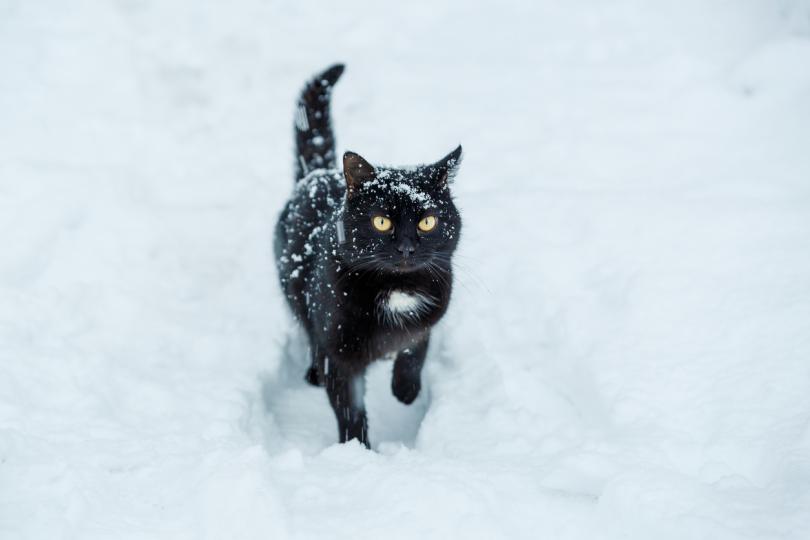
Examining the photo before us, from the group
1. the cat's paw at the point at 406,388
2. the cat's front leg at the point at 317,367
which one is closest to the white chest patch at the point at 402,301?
the cat's front leg at the point at 317,367

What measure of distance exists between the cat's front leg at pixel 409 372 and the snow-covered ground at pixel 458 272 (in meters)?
0.14

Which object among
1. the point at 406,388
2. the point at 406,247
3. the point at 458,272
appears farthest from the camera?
the point at 458,272

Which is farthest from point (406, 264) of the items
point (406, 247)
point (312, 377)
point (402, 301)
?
point (312, 377)

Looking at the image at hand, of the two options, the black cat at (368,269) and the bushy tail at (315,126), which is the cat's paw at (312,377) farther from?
the bushy tail at (315,126)

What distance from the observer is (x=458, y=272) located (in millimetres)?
3326

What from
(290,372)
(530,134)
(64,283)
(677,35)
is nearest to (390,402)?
(290,372)

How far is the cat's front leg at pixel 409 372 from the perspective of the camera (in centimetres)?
285

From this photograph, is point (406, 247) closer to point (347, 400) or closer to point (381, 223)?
point (381, 223)

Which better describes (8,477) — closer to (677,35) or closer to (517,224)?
(517,224)

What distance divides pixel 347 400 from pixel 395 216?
34.4 inches

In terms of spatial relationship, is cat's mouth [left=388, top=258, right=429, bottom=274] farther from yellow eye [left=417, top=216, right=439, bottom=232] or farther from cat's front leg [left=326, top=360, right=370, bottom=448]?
cat's front leg [left=326, top=360, right=370, bottom=448]

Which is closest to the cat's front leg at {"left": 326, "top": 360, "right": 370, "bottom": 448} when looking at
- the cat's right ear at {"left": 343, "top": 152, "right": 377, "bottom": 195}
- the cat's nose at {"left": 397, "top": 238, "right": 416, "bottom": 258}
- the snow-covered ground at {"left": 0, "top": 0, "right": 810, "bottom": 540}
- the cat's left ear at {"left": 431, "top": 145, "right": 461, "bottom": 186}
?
the snow-covered ground at {"left": 0, "top": 0, "right": 810, "bottom": 540}

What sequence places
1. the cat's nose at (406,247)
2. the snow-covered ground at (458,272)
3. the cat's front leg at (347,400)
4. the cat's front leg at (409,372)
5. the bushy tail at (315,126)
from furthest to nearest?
the bushy tail at (315,126), the cat's front leg at (409,372), the cat's front leg at (347,400), the cat's nose at (406,247), the snow-covered ground at (458,272)

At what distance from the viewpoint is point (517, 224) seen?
3428 mm
